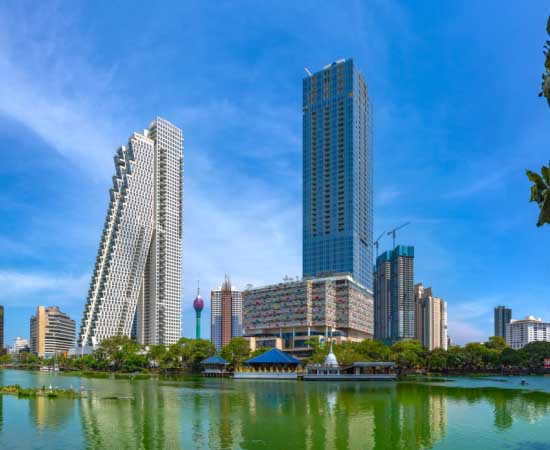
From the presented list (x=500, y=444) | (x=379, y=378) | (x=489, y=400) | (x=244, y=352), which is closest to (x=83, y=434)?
(x=500, y=444)

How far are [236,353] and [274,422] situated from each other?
340ft

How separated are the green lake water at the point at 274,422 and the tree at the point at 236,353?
7363 cm

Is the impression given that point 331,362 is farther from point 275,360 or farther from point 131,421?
point 131,421

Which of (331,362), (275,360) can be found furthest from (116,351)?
(331,362)

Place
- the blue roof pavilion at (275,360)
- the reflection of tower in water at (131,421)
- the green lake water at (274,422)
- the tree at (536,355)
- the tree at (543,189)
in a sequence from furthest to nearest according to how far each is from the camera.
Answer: the tree at (536,355) → the blue roof pavilion at (275,360) → the green lake water at (274,422) → the reflection of tower in water at (131,421) → the tree at (543,189)

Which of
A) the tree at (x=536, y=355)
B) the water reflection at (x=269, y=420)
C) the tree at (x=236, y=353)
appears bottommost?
the tree at (x=536, y=355)

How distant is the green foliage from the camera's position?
18.2 meters

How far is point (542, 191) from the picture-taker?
18516mm

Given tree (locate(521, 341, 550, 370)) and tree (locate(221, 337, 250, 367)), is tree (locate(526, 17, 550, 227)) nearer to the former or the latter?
tree (locate(221, 337, 250, 367))

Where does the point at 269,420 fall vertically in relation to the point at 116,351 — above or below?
above

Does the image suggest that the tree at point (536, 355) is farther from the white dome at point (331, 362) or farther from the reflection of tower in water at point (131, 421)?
the reflection of tower in water at point (131, 421)

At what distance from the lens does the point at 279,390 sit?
8938 cm

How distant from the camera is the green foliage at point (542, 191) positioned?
1822 cm

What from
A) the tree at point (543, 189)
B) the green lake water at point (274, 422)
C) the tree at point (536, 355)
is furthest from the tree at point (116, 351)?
the tree at point (543, 189)
